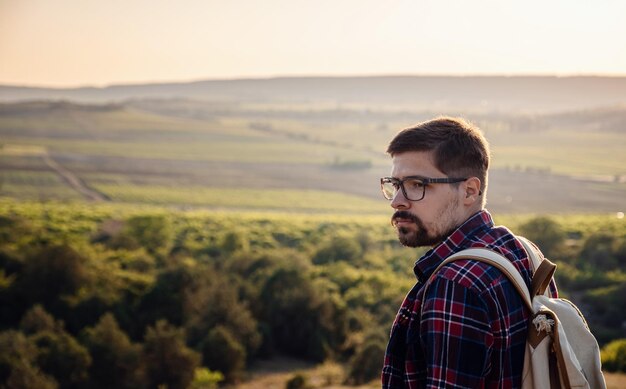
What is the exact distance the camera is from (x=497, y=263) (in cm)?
249

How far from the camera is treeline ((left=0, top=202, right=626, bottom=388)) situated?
19.1m

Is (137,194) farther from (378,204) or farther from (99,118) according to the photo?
(99,118)

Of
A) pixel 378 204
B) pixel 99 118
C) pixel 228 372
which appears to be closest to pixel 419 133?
pixel 228 372

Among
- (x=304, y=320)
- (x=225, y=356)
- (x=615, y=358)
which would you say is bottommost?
(x=225, y=356)

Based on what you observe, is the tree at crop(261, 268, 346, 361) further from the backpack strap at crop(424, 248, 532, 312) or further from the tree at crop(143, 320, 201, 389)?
the backpack strap at crop(424, 248, 532, 312)

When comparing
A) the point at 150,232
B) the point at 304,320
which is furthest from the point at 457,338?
the point at 150,232

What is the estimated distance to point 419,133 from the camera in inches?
109

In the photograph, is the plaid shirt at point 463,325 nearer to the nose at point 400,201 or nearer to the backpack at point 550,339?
the backpack at point 550,339

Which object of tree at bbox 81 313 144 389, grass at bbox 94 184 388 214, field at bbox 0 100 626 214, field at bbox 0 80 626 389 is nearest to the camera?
tree at bbox 81 313 144 389

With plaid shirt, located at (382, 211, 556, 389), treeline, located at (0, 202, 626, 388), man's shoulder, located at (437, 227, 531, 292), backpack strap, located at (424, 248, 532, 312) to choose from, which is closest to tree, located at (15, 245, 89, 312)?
treeline, located at (0, 202, 626, 388)

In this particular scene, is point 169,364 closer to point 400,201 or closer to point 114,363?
point 114,363

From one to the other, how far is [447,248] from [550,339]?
47 centimetres

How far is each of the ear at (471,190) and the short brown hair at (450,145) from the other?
29mm

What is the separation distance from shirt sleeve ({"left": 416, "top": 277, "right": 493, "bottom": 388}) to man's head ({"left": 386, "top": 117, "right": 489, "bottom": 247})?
39 centimetres
